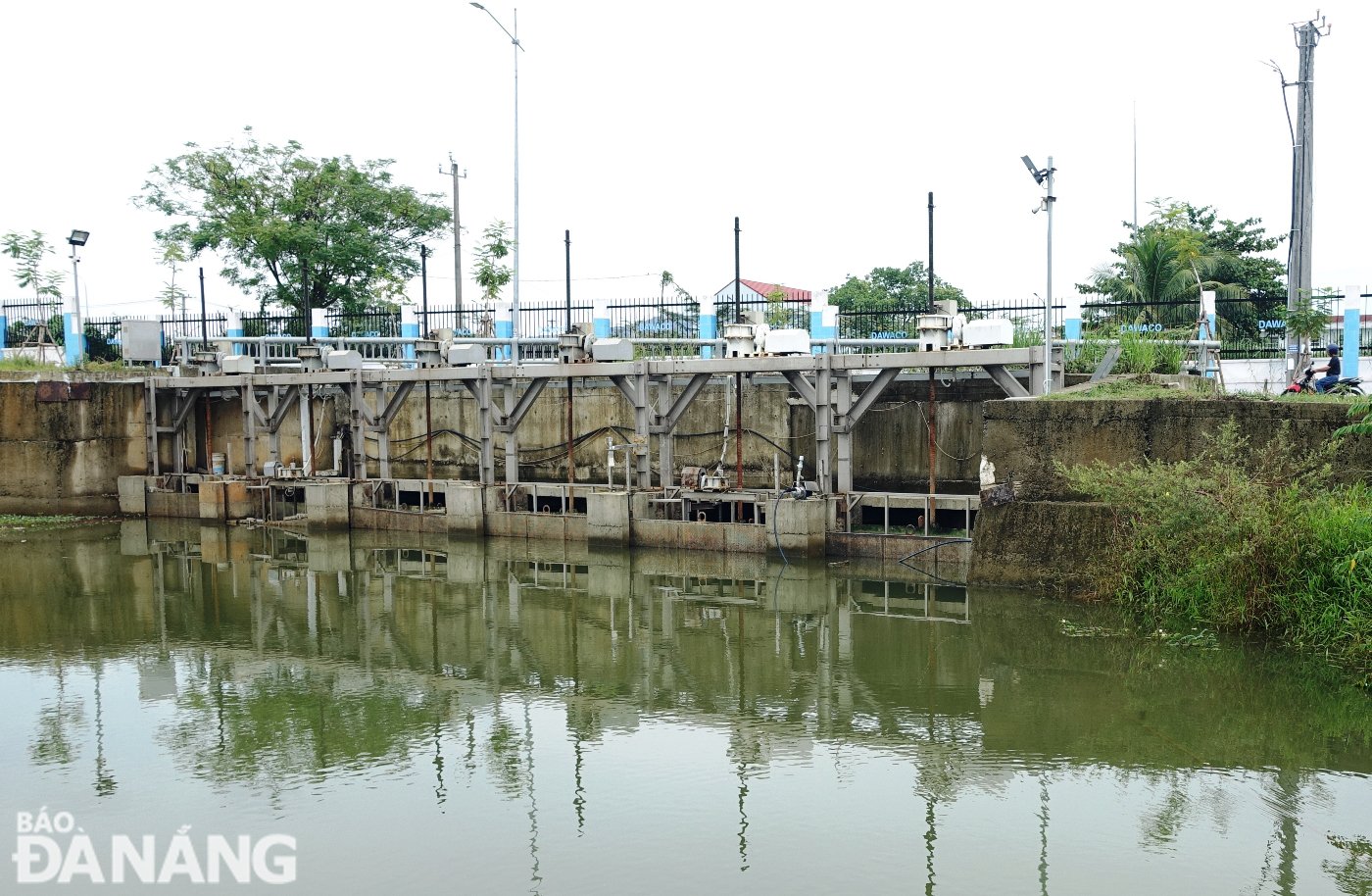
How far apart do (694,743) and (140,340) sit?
68.6ft

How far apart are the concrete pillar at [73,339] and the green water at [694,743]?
11.8m

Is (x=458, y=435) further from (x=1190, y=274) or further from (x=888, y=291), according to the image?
(x=888, y=291)

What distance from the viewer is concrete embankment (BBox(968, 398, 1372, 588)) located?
39.8 feet

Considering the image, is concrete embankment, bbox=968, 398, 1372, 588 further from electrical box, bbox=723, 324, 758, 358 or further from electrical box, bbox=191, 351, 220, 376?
electrical box, bbox=191, 351, 220, 376

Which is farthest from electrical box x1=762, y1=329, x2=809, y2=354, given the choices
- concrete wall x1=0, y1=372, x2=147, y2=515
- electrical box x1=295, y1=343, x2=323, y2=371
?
concrete wall x1=0, y1=372, x2=147, y2=515

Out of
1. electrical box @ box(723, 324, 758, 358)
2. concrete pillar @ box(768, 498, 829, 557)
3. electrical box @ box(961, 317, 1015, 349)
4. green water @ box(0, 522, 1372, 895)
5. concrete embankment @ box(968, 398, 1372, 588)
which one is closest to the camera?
green water @ box(0, 522, 1372, 895)

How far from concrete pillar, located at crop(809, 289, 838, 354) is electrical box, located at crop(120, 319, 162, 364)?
1450cm

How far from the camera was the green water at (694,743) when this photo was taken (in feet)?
21.6

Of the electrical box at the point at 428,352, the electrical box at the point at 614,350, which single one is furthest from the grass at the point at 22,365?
the electrical box at the point at 614,350

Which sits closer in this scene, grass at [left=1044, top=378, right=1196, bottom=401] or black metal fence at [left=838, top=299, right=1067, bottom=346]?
grass at [left=1044, top=378, right=1196, bottom=401]

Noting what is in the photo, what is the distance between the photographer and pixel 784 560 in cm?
1559

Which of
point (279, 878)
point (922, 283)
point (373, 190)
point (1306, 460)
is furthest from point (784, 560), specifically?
point (922, 283)

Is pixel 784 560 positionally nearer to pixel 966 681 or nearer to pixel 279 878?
pixel 966 681

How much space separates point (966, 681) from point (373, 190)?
25488 mm
